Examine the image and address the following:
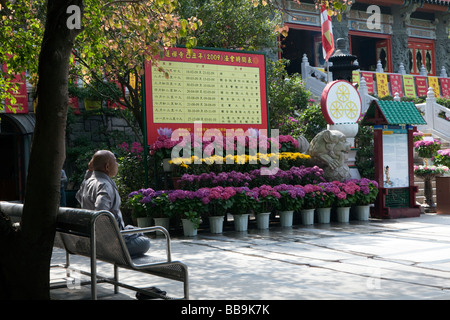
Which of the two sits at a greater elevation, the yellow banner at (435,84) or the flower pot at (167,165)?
the yellow banner at (435,84)

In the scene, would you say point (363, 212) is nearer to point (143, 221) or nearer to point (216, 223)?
point (216, 223)

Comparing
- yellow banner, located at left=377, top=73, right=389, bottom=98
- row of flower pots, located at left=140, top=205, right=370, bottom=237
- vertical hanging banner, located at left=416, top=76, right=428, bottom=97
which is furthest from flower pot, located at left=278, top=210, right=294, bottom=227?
vertical hanging banner, located at left=416, top=76, right=428, bottom=97

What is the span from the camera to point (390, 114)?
1027 cm

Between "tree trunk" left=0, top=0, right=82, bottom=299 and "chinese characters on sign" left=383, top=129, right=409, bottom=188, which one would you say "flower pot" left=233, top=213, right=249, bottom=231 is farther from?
"tree trunk" left=0, top=0, right=82, bottom=299

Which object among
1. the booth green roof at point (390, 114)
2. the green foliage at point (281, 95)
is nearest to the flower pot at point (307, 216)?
the booth green roof at point (390, 114)

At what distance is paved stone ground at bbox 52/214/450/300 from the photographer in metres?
4.51

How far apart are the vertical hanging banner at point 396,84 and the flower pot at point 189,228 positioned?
14155 millimetres

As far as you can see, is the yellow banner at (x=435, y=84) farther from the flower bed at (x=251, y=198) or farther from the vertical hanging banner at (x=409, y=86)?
the flower bed at (x=251, y=198)

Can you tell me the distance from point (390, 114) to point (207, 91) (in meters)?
3.46

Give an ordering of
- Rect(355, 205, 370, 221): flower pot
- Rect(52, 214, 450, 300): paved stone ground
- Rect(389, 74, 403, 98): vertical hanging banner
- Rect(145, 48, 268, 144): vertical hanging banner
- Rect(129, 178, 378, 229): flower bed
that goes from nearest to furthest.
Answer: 1. Rect(52, 214, 450, 300): paved stone ground
2. Rect(129, 178, 378, 229): flower bed
3. Rect(145, 48, 268, 144): vertical hanging banner
4. Rect(355, 205, 370, 221): flower pot
5. Rect(389, 74, 403, 98): vertical hanging banner

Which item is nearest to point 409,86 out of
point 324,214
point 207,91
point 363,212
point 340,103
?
point 340,103

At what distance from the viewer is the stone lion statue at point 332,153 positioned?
33.3 ft

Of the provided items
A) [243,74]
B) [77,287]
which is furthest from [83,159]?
[77,287]
